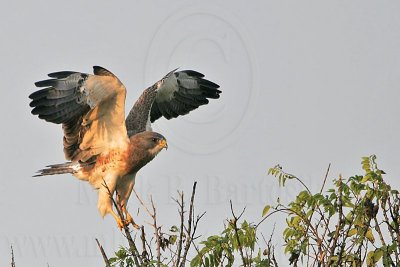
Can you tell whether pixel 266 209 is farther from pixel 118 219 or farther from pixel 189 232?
pixel 118 219

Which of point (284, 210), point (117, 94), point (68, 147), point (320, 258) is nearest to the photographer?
point (320, 258)

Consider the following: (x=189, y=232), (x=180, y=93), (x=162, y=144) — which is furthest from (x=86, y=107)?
(x=189, y=232)

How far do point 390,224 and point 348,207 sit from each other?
288 millimetres

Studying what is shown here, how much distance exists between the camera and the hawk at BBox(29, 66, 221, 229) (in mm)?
7891

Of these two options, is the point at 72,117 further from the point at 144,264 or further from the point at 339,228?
the point at 339,228

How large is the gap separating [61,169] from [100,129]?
88cm

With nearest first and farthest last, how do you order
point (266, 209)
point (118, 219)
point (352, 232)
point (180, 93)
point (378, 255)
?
1. point (378, 255)
2. point (352, 232)
3. point (266, 209)
4. point (118, 219)
5. point (180, 93)

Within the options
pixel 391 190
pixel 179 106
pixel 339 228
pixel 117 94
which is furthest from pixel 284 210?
pixel 179 106

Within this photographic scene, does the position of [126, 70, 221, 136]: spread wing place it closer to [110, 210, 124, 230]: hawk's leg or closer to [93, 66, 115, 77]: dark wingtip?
[93, 66, 115, 77]: dark wingtip

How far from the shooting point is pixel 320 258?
4688 millimetres

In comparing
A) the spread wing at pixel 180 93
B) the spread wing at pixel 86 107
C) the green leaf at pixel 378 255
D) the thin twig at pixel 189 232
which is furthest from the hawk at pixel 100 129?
the green leaf at pixel 378 255

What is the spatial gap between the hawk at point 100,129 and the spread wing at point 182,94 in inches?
20.6

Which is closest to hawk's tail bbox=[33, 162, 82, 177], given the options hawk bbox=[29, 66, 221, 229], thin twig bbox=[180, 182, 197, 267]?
hawk bbox=[29, 66, 221, 229]

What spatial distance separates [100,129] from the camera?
8.39 meters
